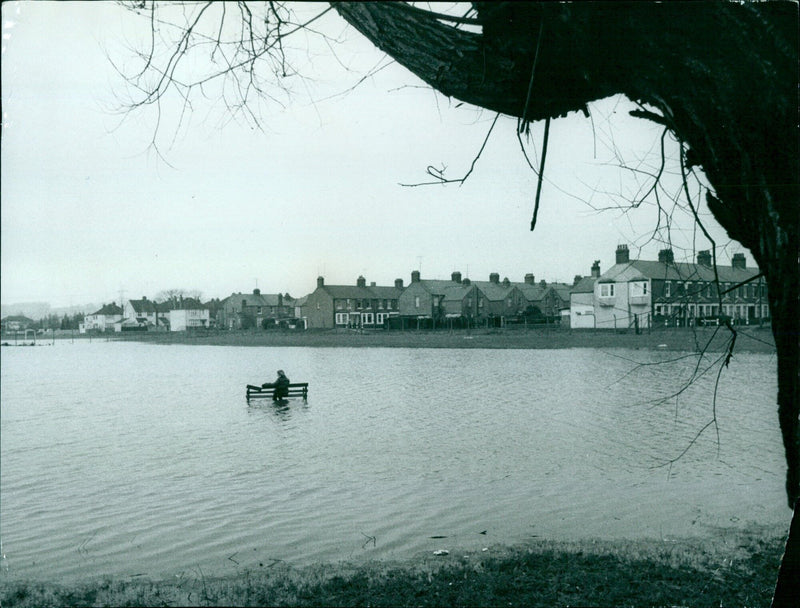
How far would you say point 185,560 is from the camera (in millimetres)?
8758

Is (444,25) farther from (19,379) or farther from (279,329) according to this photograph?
(279,329)

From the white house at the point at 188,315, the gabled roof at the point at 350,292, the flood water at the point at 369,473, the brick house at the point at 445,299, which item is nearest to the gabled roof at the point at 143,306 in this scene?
the white house at the point at 188,315

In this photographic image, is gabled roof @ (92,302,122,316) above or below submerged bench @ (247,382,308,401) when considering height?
above

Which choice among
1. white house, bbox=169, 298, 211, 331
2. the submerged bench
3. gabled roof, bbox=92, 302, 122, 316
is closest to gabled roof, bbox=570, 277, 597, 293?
the submerged bench

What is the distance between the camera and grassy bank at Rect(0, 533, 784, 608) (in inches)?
249

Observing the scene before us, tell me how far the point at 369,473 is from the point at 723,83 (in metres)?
11.6

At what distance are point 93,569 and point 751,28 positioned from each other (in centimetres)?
886

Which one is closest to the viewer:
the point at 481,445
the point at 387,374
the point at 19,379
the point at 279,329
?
the point at 481,445

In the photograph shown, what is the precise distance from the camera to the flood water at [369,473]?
9.48 meters

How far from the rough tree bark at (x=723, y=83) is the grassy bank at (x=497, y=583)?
3.77 metres

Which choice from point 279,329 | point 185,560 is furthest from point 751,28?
point 279,329

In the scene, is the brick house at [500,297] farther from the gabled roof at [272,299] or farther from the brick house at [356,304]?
the gabled roof at [272,299]

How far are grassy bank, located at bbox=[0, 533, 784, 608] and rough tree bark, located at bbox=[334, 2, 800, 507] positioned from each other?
3.77 meters

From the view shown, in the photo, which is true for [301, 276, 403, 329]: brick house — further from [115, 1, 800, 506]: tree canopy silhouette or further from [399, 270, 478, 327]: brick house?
[115, 1, 800, 506]: tree canopy silhouette
